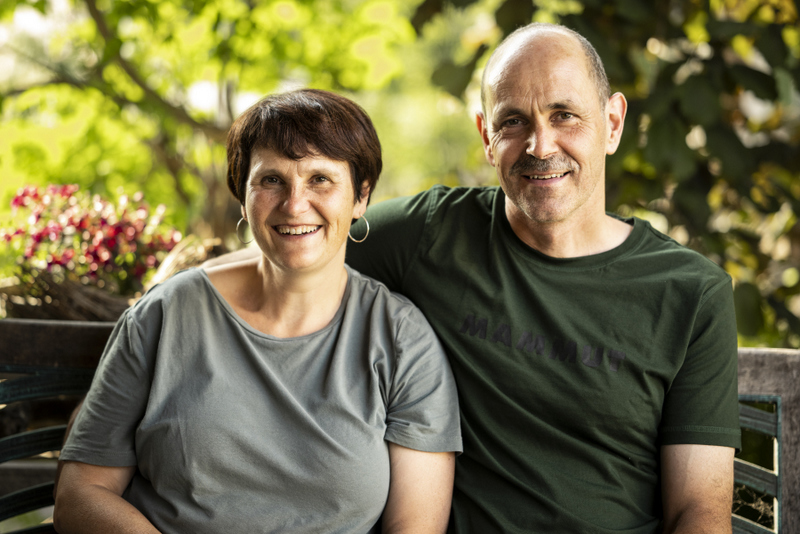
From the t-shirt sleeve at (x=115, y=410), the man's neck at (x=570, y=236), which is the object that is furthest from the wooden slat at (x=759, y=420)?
the t-shirt sleeve at (x=115, y=410)

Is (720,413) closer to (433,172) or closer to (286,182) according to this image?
(286,182)

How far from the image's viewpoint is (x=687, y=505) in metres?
1.50

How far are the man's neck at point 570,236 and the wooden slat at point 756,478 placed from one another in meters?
0.66

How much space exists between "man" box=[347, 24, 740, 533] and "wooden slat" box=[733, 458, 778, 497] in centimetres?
24

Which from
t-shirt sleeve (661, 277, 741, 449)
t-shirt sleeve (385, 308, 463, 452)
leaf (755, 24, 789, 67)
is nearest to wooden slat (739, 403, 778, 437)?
t-shirt sleeve (661, 277, 741, 449)

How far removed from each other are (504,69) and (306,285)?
2.29 feet

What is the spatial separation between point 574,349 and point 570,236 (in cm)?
28

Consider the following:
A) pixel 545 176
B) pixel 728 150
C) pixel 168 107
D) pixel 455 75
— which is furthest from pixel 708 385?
pixel 168 107

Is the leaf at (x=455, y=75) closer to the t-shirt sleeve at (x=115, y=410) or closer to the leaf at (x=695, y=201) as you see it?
the leaf at (x=695, y=201)

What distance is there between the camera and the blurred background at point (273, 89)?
224 cm

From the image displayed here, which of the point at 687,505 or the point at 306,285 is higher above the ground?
the point at 306,285

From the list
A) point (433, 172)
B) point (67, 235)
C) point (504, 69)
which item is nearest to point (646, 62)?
point (504, 69)

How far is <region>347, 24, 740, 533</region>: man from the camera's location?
5.07 ft

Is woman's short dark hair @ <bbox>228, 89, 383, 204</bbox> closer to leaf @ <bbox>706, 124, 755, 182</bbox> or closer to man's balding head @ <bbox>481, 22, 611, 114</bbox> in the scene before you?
man's balding head @ <bbox>481, 22, 611, 114</bbox>
